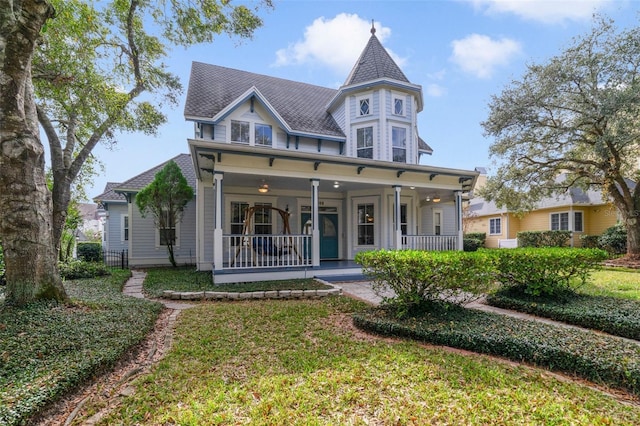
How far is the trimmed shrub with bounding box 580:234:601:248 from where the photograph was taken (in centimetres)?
Result: 1671

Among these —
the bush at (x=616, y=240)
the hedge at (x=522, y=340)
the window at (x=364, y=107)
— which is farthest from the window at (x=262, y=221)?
the bush at (x=616, y=240)

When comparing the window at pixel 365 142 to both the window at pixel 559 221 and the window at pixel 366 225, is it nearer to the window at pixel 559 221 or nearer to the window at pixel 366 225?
the window at pixel 366 225

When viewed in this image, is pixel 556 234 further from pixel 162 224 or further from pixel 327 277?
pixel 162 224

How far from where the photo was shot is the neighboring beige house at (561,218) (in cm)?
1808

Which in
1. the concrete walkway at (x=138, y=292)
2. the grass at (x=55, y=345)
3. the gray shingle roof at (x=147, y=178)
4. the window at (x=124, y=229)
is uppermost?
the gray shingle roof at (x=147, y=178)

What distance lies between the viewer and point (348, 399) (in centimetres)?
279

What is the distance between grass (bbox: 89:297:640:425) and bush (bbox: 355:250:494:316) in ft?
3.32

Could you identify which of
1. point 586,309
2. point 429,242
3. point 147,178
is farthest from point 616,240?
point 147,178

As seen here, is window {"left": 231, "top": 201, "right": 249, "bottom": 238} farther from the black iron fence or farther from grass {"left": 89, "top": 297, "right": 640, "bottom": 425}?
grass {"left": 89, "top": 297, "right": 640, "bottom": 425}

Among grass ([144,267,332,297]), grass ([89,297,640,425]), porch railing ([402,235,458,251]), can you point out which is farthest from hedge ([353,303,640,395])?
porch railing ([402,235,458,251])

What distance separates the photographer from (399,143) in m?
13.0

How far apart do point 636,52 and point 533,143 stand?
435cm

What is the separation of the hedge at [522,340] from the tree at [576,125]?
36.9 ft

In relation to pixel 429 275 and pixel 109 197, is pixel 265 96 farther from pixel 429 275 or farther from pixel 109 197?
pixel 429 275
